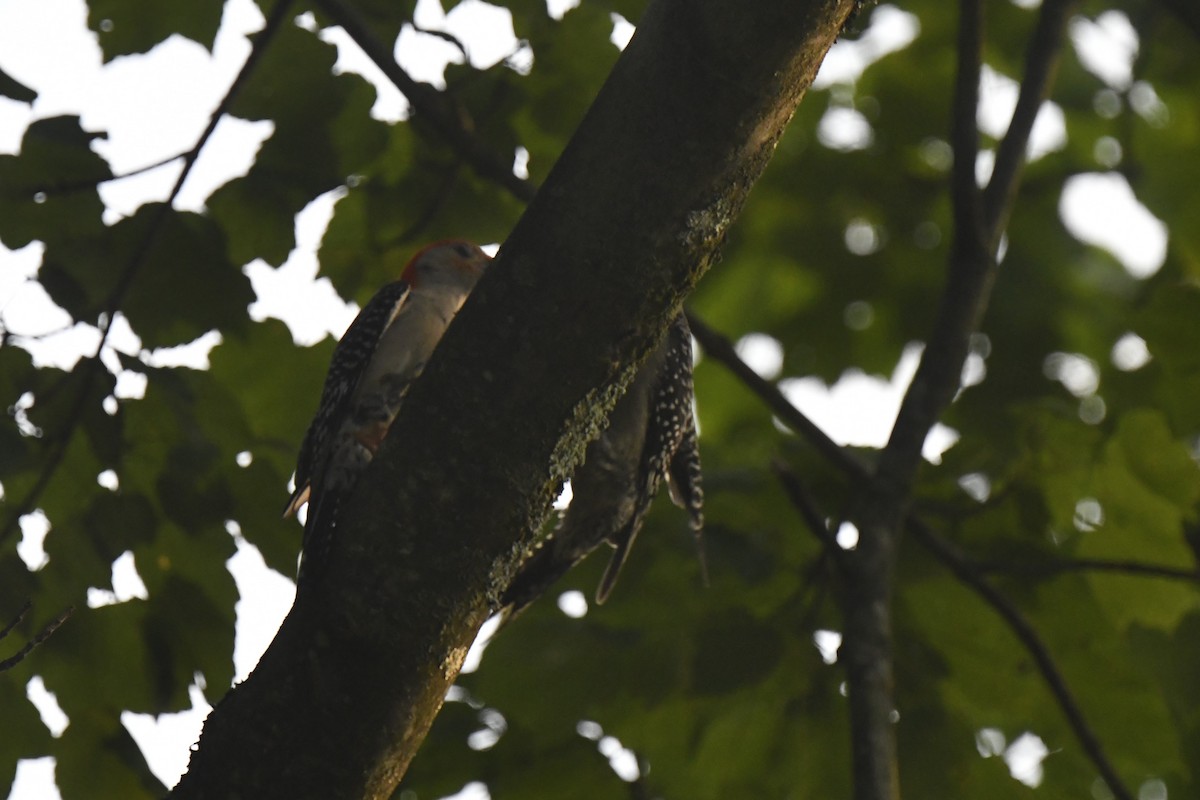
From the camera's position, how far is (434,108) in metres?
3.72

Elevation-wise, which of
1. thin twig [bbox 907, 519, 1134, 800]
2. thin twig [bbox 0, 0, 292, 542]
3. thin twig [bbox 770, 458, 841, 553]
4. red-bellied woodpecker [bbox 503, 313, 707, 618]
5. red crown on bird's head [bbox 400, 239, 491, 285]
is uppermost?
thin twig [bbox 0, 0, 292, 542]

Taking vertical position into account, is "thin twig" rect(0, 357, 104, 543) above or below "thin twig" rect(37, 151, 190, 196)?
below

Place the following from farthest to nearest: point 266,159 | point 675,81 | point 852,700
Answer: point 266,159 → point 852,700 → point 675,81

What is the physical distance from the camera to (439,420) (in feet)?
6.53

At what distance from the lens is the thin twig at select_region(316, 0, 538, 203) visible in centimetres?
358

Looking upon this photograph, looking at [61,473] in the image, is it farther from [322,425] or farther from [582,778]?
[582,778]

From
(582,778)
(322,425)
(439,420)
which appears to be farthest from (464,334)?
(322,425)

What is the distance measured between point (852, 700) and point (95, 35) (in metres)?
2.78

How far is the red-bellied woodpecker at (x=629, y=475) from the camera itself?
4.25 m

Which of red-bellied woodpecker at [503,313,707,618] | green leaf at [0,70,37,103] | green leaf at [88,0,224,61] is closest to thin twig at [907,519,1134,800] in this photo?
red-bellied woodpecker at [503,313,707,618]

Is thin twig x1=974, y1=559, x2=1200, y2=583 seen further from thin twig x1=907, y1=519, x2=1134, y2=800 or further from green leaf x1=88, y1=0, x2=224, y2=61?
green leaf x1=88, y1=0, x2=224, y2=61

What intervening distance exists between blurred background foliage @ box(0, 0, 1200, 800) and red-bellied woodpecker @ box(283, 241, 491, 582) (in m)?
0.22

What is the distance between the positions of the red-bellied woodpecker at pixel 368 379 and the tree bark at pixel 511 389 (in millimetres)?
1856

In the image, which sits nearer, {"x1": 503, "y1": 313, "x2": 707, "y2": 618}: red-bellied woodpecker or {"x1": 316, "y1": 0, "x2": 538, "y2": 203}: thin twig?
{"x1": 316, "y1": 0, "x2": 538, "y2": 203}: thin twig
